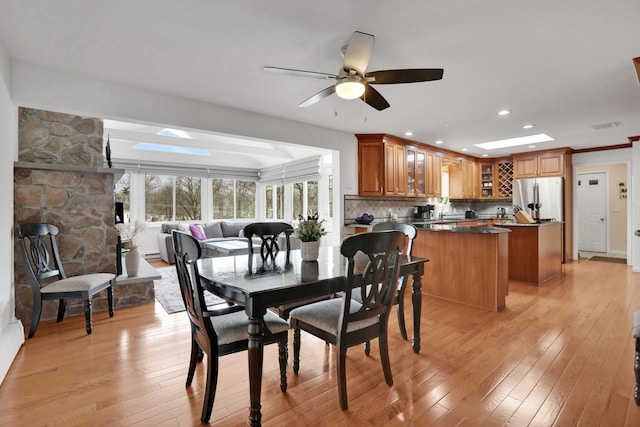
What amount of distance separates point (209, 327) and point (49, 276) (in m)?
2.30

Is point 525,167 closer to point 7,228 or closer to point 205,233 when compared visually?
point 205,233

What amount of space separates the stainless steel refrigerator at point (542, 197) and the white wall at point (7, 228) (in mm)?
7600

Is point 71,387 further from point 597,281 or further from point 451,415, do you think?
point 597,281

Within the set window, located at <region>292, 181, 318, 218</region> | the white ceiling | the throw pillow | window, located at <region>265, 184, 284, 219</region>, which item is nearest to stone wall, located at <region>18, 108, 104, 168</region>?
the white ceiling

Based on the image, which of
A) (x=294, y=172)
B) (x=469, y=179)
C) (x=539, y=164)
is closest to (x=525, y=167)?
(x=539, y=164)

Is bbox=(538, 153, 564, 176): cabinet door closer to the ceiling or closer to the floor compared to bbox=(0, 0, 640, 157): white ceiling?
closer to the floor

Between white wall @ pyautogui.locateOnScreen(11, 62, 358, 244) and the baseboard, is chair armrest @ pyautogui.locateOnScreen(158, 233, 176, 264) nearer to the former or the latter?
white wall @ pyautogui.locateOnScreen(11, 62, 358, 244)

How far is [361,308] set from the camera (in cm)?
177

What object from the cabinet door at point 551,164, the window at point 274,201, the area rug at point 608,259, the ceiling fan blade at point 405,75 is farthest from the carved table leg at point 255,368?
the area rug at point 608,259

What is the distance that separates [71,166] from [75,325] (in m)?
1.58

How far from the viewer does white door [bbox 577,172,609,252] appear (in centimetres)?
720

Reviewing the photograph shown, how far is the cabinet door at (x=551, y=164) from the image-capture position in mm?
6262

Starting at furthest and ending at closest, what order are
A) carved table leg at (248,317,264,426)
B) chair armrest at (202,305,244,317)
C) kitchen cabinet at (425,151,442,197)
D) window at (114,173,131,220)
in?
window at (114,173,131,220) → kitchen cabinet at (425,151,442,197) → chair armrest at (202,305,244,317) → carved table leg at (248,317,264,426)

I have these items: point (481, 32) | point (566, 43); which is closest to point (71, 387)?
point (481, 32)
